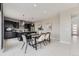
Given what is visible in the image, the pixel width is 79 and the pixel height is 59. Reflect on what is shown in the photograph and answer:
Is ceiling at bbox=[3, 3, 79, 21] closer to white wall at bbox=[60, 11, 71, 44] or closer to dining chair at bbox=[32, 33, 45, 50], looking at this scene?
dining chair at bbox=[32, 33, 45, 50]

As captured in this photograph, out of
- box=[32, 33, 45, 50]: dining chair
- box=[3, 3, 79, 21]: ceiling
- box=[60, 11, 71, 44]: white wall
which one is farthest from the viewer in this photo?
box=[60, 11, 71, 44]: white wall

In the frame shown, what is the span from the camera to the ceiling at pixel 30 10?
3.50m

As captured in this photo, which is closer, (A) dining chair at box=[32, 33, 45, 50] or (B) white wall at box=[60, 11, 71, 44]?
(A) dining chair at box=[32, 33, 45, 50]

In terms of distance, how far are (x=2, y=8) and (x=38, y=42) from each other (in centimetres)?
223

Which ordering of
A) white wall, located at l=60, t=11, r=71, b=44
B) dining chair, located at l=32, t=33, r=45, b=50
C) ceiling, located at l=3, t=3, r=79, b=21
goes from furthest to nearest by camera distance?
white wall, located at l=60, t=11, r=71, b=44 → dining chair, located at l=32, t=33, r=45, b=50 → ceiling, located at l=3, t=3, r=79, b=21

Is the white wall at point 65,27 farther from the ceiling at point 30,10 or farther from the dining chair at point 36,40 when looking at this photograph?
the dining chair at point 36,40

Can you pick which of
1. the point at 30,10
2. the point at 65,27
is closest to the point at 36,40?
the point at 30,10

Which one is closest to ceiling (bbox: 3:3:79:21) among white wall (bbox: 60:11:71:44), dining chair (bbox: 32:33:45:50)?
dining chair (bbox: 32:33:45:50)

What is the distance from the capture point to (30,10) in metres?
3.76

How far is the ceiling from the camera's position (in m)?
3.50

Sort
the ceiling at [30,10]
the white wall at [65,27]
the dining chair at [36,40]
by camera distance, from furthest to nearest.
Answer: the white wall at [65,27], the dining chair at [36,40], the ceiling at [30,10]

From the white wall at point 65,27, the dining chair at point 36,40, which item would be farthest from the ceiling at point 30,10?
the white wall at point 65,27

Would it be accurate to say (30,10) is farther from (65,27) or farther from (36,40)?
(65,27)

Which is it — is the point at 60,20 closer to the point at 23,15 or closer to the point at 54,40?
the point at 54,40
